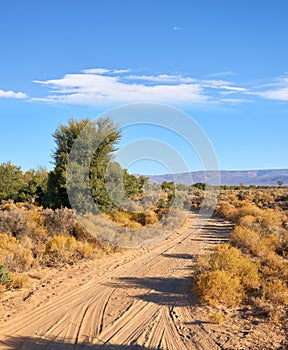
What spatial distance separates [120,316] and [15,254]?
4709 mm

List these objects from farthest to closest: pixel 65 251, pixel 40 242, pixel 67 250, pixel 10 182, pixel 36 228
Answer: pixel 10 182
pixel 36 228
pixel 40 242
pixel 67 250
pixel 65 251

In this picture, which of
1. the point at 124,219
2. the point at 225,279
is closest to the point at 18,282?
the point at 225,279

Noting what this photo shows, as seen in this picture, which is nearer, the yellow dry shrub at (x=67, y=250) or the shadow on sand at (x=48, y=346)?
the shadow on sand at (x=48, y=346)

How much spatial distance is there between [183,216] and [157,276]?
12390 millimetres

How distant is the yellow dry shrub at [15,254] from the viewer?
34.2 feet

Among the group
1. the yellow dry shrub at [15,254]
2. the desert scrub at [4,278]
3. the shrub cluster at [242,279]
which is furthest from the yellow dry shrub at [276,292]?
the yellow dry shrub at [15,254]

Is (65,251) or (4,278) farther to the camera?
(65,251)

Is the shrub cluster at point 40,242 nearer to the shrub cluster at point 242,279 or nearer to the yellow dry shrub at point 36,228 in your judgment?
the yellow dry shrub at point 36,228

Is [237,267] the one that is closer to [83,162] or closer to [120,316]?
[120,316]

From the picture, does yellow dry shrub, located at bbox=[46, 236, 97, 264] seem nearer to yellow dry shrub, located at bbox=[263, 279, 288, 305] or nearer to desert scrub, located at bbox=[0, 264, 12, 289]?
desert scrub, located at bbox=[0, 264, 12, 289]

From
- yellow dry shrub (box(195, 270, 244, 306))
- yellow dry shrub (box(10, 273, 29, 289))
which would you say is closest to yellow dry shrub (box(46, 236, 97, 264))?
yellow dry shrub (box(10, 273, 29, 289))

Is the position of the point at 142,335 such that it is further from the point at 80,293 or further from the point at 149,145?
the point at 149,145

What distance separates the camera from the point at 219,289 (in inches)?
324

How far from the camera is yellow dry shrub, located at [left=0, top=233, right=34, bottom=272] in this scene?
34.2 feet
